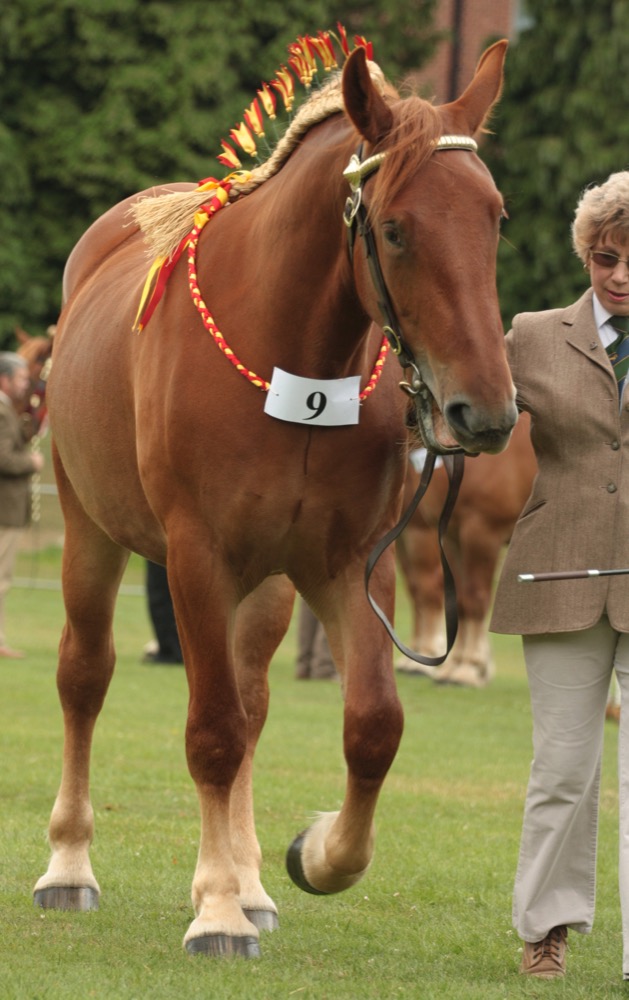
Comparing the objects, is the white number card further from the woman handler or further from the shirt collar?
Answer: the shirt collar

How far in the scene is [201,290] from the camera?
520cm

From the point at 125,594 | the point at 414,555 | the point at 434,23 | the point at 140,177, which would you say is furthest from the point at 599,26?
the point at 414,555

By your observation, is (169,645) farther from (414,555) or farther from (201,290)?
(201,290)

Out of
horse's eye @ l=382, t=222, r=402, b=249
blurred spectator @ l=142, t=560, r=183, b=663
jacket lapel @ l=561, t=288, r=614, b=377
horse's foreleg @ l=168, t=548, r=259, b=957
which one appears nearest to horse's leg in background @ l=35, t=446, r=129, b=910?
horse's foreleg @ l=168, t=548, r=259, b=957

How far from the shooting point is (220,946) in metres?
4.96

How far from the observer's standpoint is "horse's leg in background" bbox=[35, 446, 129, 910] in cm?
612

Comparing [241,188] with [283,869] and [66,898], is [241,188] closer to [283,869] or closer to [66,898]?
[66,898]

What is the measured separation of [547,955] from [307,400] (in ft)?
6.08

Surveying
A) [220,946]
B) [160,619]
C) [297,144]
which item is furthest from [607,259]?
[160,619]

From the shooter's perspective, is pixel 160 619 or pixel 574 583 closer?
pixel 574 583

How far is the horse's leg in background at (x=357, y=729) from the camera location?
4898mm

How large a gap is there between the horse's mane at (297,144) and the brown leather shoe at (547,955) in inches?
90.5

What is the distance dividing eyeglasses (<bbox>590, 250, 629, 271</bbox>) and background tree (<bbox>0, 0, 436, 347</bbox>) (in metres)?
25.6

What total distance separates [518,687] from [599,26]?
18.1 metres
